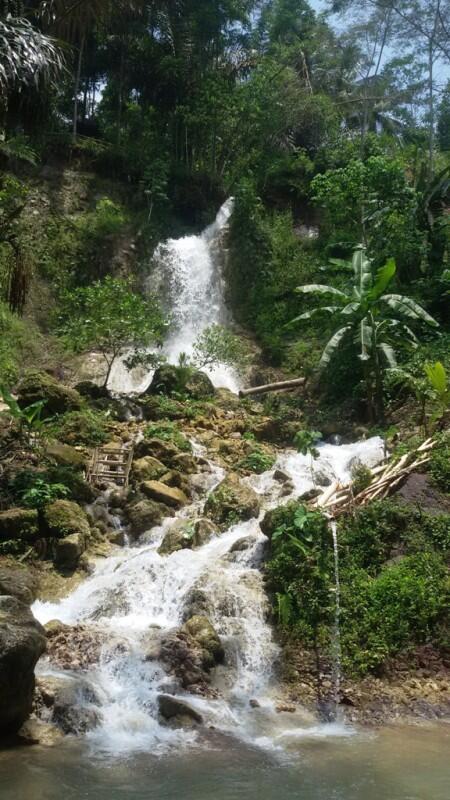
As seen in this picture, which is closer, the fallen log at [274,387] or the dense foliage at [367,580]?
the dense foliage at [367,580]

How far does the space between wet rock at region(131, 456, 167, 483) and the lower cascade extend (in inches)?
55.8

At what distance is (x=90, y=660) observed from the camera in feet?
26.1

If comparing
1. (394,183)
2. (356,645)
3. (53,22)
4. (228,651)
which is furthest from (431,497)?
(394,183)

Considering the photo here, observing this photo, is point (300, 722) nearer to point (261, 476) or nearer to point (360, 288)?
point (261, 476)

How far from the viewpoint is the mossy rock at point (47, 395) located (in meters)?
14.8

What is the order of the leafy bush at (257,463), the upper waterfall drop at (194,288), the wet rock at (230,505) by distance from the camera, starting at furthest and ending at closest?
1. the upper waterfall drop at (194,288)
2. the leafy bush at (257,463)
3. the wet rock at (230,505)

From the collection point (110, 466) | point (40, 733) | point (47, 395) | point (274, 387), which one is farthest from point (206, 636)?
point (274, 387)

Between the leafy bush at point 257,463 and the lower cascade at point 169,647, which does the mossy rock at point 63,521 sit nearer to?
the lower cascade at point 169,647

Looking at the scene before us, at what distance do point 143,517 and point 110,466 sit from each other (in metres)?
2.11

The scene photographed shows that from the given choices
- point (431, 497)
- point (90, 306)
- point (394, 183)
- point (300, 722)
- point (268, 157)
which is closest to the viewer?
point (300, 722)

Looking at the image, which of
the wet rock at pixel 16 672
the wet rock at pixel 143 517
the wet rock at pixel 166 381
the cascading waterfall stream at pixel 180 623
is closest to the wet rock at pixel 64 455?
the cascading waterfall stream at pixel 180 623

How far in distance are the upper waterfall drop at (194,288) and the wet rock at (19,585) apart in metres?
11.7

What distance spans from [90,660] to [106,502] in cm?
463

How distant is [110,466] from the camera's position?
13523 mm
